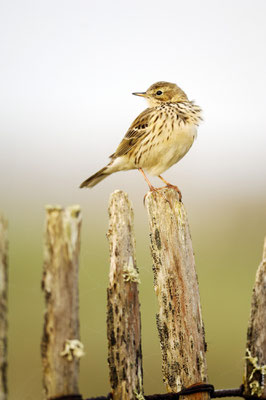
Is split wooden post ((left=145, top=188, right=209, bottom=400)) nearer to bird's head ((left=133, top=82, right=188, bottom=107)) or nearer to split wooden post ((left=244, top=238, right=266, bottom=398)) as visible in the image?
split wooden post ((left=244, top=238, right=266, bottom=398))

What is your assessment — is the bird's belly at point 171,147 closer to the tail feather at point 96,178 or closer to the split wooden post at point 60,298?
the tail feather at point 96,178

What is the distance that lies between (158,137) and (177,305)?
7.82ft

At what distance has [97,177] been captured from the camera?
212 inches

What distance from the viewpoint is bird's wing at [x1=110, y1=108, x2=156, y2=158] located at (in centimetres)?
536

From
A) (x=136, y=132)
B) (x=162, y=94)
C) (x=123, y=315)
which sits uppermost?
(x=162, y=94)

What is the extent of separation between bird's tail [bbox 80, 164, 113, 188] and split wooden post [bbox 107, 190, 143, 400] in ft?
8.08

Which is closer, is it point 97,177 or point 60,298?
point 60,298

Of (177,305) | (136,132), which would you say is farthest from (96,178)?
(177,305)

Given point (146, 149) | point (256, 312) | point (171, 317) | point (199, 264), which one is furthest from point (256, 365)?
point (199, 264)

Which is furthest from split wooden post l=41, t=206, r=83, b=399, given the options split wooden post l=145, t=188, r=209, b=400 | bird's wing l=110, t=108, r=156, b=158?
bird's wing l=110, t=108, r=156, b=158

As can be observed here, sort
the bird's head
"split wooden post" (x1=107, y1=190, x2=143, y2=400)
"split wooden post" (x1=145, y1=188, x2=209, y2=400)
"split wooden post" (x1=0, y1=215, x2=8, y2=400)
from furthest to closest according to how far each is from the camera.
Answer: the bird's head
"split wooden post" (x1=145, y1=188, x2=209, y2=400)
"split wooden post" (x1=107, y1=190, x2=143, y2=400)
"split wooden post" (x1=0, y1=215, x2=8, y2=400)

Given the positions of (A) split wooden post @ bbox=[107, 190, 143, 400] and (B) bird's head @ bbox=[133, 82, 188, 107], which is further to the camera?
(B) bird's head @ bbox=[133, 82, 188, 107]

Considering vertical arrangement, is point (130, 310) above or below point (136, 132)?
below

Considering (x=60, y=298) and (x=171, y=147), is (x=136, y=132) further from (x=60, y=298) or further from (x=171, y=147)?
(x=60, y=298)
